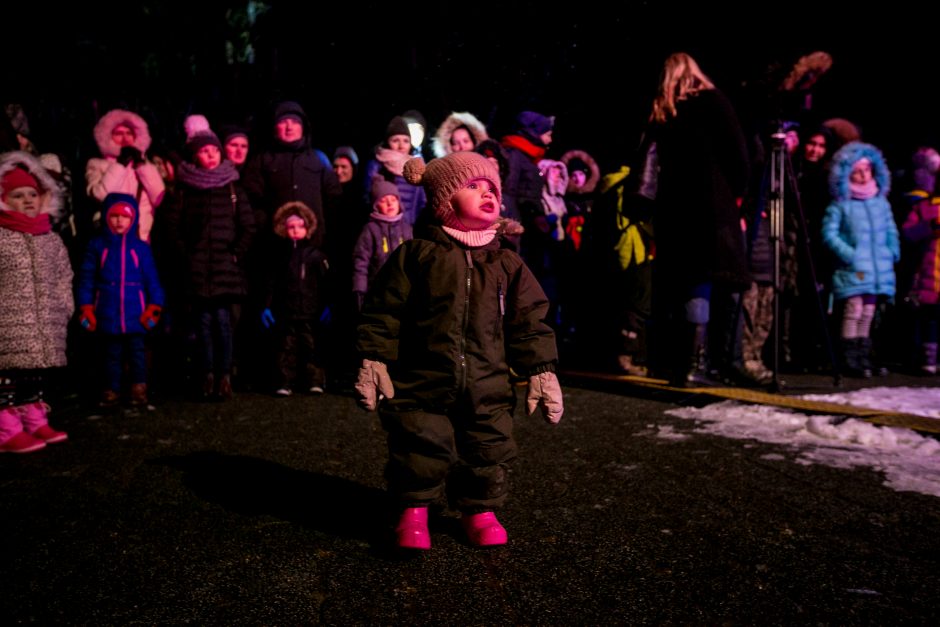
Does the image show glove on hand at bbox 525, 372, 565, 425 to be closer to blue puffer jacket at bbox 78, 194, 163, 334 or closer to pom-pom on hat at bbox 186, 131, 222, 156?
blue puffer jacket at bbox 78, 194, 163, 334

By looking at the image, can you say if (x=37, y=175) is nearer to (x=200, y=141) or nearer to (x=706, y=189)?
(x=200, y=141)

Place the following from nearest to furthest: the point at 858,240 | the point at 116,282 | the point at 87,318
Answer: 1. the point at 87,318
2. the point at 116,282
3. the point at 858,240

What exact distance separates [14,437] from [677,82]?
17.0 ft

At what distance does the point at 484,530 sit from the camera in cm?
267

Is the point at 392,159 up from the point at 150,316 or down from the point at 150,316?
up

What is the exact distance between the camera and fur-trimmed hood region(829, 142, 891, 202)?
712 centimetres

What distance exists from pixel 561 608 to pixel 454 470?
84 centimetres

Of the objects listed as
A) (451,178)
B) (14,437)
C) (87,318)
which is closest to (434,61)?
(87,318)

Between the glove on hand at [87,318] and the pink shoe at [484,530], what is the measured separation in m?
4.17

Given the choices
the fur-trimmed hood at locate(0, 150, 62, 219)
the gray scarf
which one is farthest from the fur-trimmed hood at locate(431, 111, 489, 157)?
the fur-trimmed hood at locate(0, 150, 62, 219)

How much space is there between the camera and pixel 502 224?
301 centimetres

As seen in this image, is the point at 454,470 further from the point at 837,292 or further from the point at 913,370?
the point at 913,370

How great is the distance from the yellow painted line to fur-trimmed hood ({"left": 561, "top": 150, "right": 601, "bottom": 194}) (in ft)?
12.0

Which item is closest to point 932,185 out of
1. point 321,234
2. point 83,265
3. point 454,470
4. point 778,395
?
point 778,395
